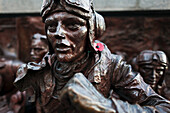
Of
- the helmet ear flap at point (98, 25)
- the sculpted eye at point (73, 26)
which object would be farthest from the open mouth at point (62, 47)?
the helmet ear flap at point (98, 25)

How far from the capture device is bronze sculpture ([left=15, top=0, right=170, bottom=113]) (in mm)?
791

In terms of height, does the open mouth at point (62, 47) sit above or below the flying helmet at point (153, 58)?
above

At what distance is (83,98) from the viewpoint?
64 centimetres

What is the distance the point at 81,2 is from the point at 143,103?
2.31 feet

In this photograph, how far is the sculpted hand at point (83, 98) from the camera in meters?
0.64

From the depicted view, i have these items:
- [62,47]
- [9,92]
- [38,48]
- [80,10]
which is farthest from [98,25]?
[9,92]

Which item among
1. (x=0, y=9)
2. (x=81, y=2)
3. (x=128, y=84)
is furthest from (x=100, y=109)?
(x=0, y=9)

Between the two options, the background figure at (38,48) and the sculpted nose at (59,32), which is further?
the background figure at (38,48)

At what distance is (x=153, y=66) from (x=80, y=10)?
110 cm

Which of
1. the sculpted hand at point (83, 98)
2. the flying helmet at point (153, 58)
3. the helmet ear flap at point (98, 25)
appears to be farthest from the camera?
the flying helmet at point (153, 58)

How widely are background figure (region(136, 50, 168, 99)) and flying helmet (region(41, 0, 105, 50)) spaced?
88cm

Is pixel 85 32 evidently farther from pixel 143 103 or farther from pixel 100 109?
pixel 143 103

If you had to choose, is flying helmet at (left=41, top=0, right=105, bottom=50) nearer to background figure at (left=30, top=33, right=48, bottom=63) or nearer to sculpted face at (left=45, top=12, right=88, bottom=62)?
sculpted face at (left=45, top=12, right=88, bottom=62)

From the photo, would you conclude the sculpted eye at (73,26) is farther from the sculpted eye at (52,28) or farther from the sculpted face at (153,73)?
the sculpted face at (153,73)
